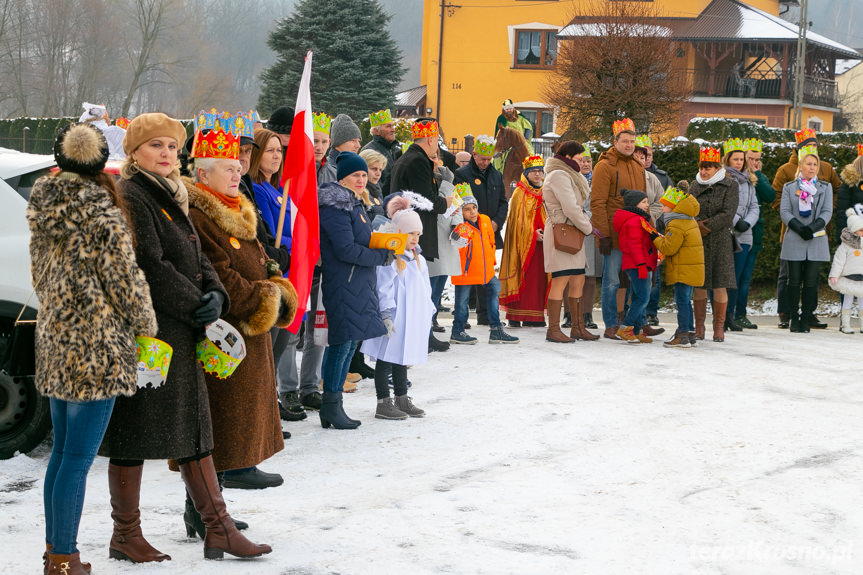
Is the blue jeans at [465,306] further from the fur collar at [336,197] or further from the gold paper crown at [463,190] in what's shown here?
the fur collar at [336,197]

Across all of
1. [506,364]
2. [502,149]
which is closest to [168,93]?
[502,149]

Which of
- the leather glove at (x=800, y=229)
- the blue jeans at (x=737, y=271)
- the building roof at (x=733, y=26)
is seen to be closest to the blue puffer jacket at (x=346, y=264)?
the blue jeans at (x=737, y=271)

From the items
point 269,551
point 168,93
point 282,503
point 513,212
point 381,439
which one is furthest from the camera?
point 168,93

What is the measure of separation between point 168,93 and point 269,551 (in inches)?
3842

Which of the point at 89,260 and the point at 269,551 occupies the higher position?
the point at 89,260

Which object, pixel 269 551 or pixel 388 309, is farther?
pixel 388 309

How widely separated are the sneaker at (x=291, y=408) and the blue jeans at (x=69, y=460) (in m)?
3.51

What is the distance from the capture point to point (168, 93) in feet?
320

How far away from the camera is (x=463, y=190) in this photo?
37.0ft

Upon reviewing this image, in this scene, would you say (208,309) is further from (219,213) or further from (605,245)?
(605,245)

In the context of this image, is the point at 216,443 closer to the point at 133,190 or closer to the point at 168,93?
the point at 133,190

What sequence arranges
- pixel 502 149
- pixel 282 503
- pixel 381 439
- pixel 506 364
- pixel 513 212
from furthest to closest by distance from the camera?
pixel 502 149
pixel 513 212
pixel 506 364
pixel 381 439
pixel 282 503

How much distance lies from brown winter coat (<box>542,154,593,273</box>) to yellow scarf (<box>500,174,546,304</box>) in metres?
0.53

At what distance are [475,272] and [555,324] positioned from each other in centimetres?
111
